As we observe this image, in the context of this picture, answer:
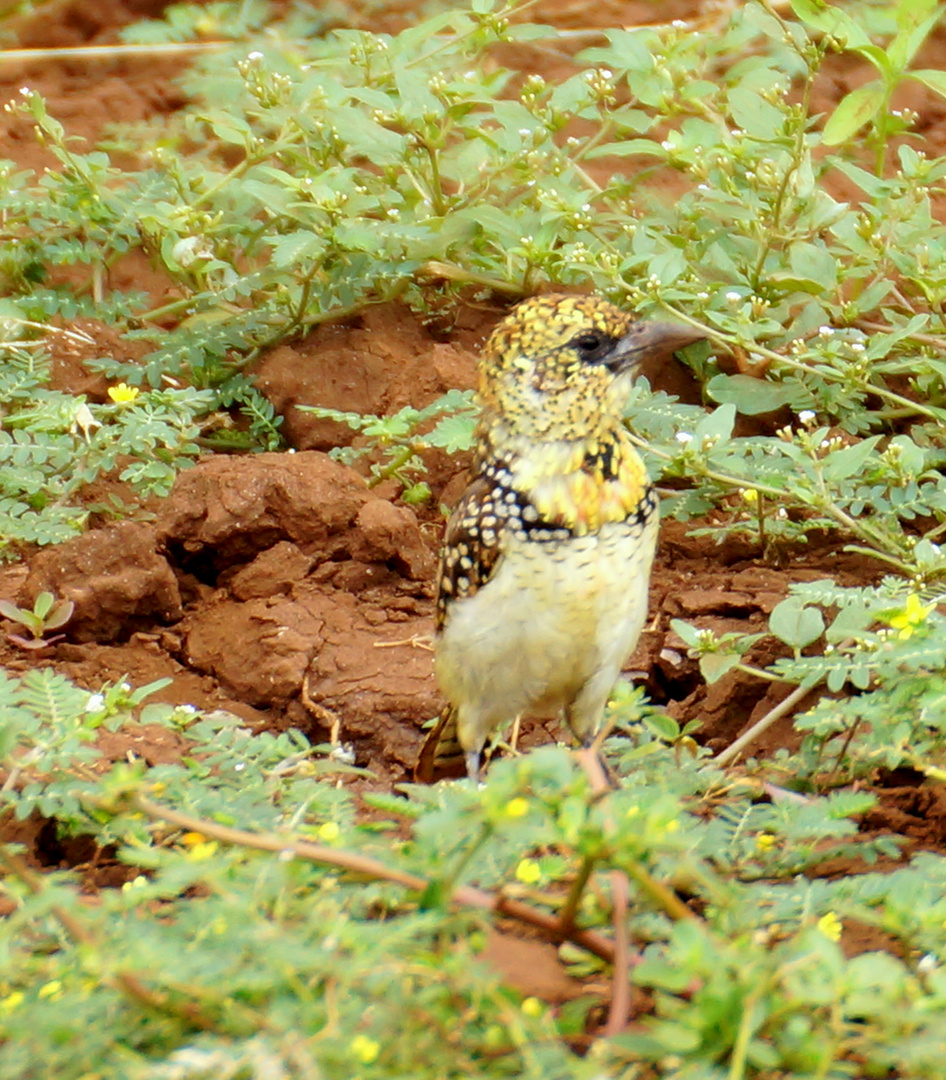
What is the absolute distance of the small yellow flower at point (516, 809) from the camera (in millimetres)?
1940

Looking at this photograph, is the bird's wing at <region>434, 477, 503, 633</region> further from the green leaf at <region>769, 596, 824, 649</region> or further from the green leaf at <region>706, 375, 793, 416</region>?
the green leaf at <region>706, 375, 793, 416</region>

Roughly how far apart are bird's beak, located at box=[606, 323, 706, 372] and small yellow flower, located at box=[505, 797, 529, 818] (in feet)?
6.27

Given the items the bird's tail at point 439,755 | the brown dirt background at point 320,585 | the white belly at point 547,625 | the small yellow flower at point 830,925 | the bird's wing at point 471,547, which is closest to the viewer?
the small yellow flower at point 830,925

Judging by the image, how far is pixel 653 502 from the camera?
3.72 meters

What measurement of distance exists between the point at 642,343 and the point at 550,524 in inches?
21.9

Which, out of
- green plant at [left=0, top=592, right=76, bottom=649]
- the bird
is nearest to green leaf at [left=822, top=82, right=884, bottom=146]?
the bird

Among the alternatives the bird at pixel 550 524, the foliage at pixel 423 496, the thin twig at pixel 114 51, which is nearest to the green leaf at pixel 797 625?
the foliage at pixel 423 496

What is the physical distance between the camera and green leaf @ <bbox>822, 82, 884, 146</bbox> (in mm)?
4609

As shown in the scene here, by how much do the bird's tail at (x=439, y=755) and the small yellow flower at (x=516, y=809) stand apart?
2.10 metres

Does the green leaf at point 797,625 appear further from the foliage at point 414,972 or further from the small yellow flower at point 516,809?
the small yellow flower at point 516,809

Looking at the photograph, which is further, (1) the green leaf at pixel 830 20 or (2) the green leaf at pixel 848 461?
(1) the green leaf at pixel 830 20

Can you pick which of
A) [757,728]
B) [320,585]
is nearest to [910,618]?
[757,728]

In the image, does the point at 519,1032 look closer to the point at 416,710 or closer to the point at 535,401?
the point at 535,401

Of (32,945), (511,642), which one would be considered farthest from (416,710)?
(32,945)
